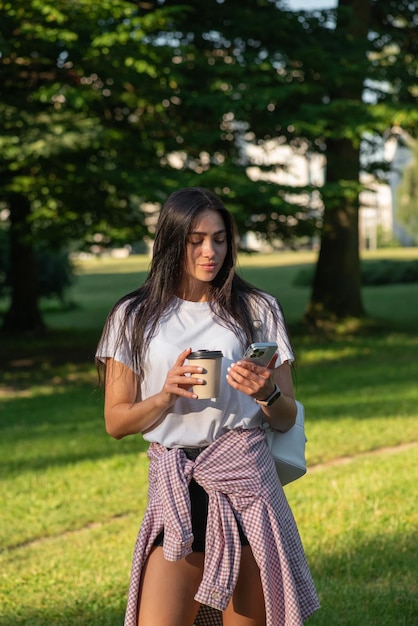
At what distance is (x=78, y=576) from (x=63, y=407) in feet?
24.6

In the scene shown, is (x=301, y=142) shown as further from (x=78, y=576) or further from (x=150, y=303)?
(x=150, y=303)

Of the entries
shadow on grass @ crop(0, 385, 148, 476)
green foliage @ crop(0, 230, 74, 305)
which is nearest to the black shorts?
shadow on grass @ crop(0, 385, 148, 476)

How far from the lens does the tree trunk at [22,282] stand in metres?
18.9

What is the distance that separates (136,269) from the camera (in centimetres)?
5753

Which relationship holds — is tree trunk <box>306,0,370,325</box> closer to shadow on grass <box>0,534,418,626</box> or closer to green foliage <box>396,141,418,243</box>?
shadow on grass <box>0,534,418,626</box>

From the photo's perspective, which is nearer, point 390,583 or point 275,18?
point 390,583

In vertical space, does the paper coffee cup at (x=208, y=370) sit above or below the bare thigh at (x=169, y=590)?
above

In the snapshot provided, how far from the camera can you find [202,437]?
10.1 ft

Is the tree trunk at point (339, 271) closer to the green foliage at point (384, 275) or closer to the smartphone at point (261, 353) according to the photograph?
the smartphone at point (261, 353)

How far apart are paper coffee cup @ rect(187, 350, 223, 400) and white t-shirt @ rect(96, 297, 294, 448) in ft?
0.57

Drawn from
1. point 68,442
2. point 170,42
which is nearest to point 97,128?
point 170,42

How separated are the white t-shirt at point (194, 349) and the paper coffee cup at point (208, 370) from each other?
0.17 meters

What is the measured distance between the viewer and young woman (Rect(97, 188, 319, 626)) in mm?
3041

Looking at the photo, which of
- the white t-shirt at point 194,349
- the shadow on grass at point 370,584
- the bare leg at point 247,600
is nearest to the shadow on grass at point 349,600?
the shadow on grass at point 370,584
